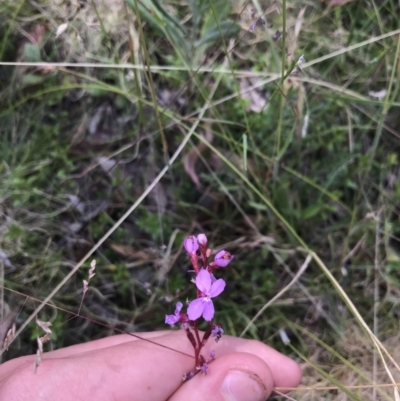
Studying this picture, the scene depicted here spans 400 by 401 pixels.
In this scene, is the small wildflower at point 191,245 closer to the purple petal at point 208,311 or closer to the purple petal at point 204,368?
the purple petal at point 208,311

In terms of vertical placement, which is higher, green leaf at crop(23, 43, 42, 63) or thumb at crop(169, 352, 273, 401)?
green leaf at crop(23, 43, 42, 63)

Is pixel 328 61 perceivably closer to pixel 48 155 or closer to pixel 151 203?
pixel 151 203

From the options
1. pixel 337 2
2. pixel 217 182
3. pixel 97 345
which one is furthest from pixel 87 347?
pixel 337 2

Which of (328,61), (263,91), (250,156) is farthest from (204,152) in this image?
(328,61)

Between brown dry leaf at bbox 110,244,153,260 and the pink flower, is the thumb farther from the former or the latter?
brown dry leaf at bbox 110,244,153,260

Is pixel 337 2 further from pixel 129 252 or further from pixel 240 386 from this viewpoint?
pixel 240 386

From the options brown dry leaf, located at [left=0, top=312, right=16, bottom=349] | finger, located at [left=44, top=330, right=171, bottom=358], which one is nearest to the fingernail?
finger, located at [left=44, top=330, right=171, bottom=358]
